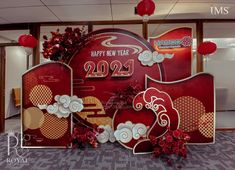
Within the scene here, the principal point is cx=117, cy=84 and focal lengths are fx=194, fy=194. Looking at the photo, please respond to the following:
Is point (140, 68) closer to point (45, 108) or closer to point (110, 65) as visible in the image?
point (110, 65)

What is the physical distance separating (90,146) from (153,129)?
3.95ft

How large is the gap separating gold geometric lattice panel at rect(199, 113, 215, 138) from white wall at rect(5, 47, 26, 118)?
6045mm

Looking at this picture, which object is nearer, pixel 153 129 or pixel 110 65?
pixel 153 129

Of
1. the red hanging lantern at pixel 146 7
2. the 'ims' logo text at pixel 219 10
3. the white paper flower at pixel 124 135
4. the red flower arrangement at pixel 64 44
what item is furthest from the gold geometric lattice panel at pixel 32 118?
the 'ims' logo text at pixel 219 10

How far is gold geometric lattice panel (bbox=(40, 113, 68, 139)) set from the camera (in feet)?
11.5

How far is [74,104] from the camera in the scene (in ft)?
11.5

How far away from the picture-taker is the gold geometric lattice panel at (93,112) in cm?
373

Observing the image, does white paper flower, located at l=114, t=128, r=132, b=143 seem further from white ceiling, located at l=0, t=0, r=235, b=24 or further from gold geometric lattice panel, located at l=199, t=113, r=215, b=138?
white ceiling, located at l=0, t=0, r=235, b=24

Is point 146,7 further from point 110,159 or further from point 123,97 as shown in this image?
point 110,159

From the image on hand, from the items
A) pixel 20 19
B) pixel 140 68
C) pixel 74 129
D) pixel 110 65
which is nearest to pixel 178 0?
pixel 140 68

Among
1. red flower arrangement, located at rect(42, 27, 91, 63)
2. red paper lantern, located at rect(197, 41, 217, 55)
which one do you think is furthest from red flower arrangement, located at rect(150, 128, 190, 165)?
red flower arrangement, located at rect(42, 27, 91, 63)

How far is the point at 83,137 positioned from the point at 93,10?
2.53 meters

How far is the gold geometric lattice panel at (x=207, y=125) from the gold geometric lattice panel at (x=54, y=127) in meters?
2.48

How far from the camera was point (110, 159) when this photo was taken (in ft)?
9.94
